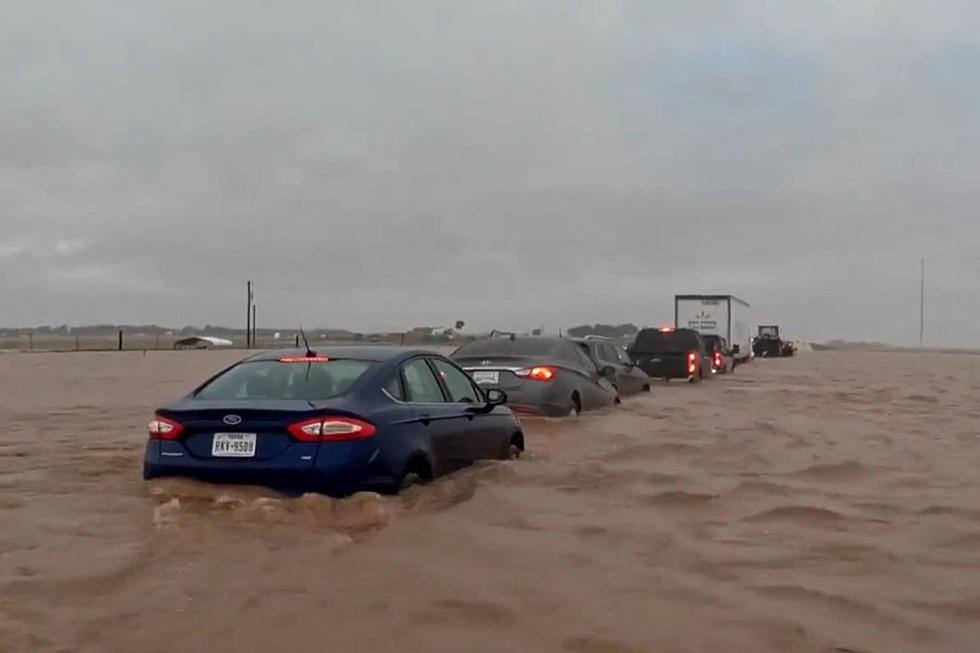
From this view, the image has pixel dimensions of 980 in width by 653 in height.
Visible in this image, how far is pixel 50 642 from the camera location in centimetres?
475

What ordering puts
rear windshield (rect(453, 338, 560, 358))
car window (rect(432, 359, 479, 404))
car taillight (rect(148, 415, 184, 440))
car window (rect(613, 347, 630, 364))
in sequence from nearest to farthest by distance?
car taillight (rect(148, 415, 184, 440)) < car window (rect(432, 359, 479, 404)) < rear windshield (rect(453, 338, 560, 358)) < car window (rect(613, 347, 630, 364))

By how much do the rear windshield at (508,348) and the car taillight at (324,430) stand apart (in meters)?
7.50

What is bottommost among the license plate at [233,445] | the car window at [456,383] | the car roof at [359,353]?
the license plate at [233,445]

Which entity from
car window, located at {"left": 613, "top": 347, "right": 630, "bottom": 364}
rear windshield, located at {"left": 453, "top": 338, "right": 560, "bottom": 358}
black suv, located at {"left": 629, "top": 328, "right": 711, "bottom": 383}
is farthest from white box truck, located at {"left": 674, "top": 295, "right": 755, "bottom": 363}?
rear windshield, located at {"left": 453, "top": 338, "right": 560, "bottom": 358}

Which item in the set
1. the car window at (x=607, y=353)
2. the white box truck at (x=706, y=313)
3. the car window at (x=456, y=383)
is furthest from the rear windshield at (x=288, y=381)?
the white box truck at (x=706, y=313)

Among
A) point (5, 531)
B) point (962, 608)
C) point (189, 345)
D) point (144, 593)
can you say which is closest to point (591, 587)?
point (962, 608)

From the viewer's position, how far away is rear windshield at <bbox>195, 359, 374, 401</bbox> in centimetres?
756

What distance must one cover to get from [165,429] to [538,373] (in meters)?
7.29

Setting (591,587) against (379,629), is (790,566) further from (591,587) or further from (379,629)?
(379,629)

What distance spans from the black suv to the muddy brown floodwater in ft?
49.7

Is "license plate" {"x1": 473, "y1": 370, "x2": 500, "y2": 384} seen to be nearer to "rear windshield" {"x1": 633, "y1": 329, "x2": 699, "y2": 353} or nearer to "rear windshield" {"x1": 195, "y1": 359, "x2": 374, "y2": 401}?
A: "rear windshield" {"x1": 195, "y1": 359, "x2": 374, "y2": 401}

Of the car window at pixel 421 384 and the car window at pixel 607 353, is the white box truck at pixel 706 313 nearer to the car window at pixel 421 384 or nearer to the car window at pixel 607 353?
the car window at pixel 607 353

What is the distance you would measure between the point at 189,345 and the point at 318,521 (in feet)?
191

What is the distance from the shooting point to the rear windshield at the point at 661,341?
1067 inches
